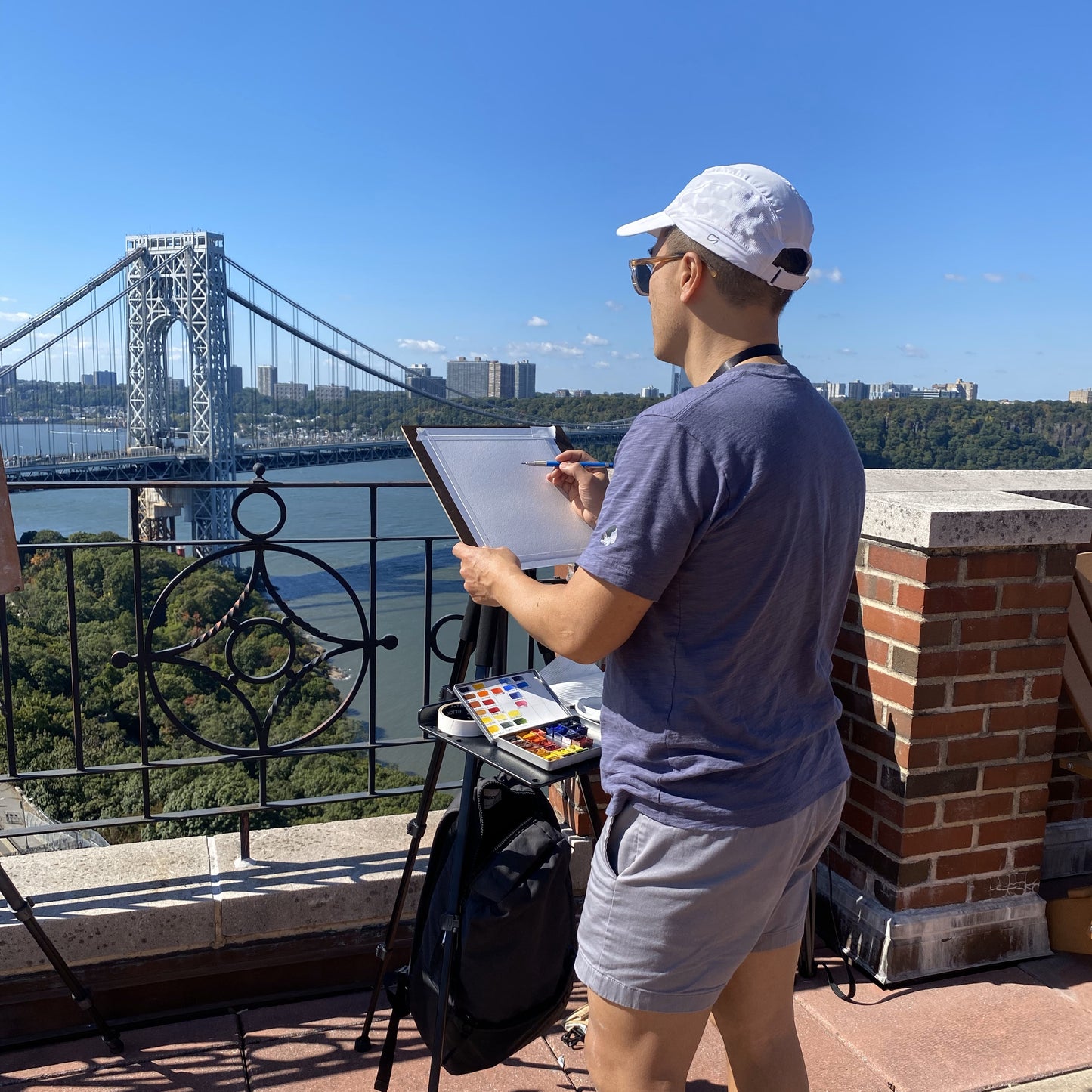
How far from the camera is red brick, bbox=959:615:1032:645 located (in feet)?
6.06

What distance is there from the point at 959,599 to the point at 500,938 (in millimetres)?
1073

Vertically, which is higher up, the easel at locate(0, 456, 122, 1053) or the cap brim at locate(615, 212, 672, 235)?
the cap brim at locate(615, 212, 672, 235)

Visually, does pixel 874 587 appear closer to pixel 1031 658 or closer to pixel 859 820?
pixel 1031 658

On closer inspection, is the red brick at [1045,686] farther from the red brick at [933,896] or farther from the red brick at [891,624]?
the red brick at [933,896]

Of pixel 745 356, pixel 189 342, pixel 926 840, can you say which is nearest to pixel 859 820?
pixel 926 840

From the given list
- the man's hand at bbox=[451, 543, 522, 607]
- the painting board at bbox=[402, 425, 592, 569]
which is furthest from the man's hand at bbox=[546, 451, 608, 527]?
the man's hand at bbox=[451, 543, 522, 607]

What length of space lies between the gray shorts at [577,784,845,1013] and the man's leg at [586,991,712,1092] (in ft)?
0.06

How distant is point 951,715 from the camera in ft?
6.14

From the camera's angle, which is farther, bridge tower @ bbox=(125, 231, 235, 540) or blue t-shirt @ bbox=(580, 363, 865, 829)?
bridge tower @ bbox=(125, 231, 235, 540)

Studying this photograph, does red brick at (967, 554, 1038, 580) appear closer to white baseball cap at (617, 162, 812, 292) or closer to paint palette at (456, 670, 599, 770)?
paint palette at (456, 670, 599, 770)

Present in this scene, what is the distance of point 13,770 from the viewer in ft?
6.67

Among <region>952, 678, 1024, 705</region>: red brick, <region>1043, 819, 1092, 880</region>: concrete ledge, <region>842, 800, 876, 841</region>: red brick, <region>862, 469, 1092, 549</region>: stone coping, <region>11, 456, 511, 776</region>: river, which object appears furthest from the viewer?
<region>11, 456, 511, 776</region>: river

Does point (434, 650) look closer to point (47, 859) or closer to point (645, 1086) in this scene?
point (47, 859)

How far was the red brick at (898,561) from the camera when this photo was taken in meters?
1.81
